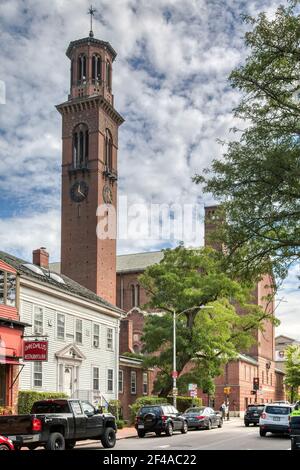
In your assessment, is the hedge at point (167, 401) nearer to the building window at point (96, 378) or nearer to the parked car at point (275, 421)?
the building window at point (96, 378)

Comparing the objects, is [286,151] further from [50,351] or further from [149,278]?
[149,278]

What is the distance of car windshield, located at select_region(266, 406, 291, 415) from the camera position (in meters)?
32.2

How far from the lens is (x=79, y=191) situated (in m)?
74.6

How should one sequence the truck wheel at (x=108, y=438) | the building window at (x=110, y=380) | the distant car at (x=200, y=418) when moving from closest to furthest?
the truck wheel at (x=108, y=438) < the distant car at (x=200, y=418) < the building window at (x=110, y=380)

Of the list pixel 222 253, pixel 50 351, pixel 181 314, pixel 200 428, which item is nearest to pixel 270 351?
pixel 181 314

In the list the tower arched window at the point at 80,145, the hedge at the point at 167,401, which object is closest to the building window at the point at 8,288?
the hedge at the point at 167,401

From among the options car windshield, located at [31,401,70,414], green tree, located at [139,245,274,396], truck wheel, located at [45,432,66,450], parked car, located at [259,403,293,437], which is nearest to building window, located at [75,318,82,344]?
green tree, located at [139,245,274,396]

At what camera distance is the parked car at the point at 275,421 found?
3152cm

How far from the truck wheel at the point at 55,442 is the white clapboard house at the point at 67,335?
1112 centimetres

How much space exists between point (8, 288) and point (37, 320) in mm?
4140

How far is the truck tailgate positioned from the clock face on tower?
5438 cm

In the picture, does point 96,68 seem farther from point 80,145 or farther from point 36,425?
point 36,425
